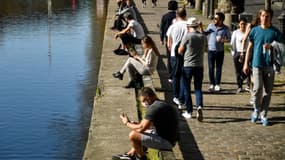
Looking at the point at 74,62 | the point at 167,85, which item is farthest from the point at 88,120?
the point at 74,62

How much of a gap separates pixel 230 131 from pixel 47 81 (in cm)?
954

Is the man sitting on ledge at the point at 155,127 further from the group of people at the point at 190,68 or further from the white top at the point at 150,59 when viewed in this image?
the white top at the point at 150,59

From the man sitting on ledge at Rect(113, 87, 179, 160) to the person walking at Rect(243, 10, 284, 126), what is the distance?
2483mm

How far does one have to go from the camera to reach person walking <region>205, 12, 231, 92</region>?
12.8m

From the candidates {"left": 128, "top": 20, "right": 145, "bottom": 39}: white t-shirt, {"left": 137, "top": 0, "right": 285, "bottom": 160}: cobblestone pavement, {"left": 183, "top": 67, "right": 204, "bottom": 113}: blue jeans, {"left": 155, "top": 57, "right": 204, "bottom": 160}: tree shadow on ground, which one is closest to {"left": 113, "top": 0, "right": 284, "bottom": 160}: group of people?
{"left": 183, "top": 67, "right": 204, "bottom": 113}: blue jeans

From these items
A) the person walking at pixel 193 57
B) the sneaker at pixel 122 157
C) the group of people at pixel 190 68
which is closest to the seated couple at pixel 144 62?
the group of people at pixel 190 68

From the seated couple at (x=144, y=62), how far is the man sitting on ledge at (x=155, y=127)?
388 centimetres

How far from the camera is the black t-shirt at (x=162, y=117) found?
8.26m

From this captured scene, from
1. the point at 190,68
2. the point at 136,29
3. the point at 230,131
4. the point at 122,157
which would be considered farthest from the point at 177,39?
the point at 136,29

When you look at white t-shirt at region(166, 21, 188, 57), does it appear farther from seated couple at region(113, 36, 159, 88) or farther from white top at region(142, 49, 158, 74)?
white top at region(142, 49, 158, 74)

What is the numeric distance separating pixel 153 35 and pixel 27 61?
13.1ft

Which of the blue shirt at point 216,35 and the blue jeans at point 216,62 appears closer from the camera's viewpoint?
the blue shirt at point 216,35

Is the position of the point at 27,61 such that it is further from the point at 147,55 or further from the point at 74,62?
the point at 147,55

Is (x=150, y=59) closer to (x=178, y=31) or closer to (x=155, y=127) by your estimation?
(x=178, y=31)
